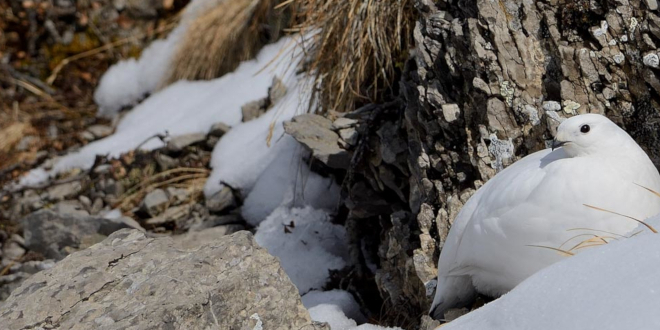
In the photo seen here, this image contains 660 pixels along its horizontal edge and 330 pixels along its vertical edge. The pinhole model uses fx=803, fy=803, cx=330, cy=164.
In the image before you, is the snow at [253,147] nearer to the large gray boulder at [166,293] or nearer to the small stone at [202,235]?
the small stone at [202,235]

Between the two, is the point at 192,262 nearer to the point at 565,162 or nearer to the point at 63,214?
the point at 565,162

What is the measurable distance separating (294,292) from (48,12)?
18.2 ft

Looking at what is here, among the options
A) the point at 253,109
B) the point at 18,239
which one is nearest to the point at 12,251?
the point at 18,239

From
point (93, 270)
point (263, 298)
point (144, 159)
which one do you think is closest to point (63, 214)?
point (144, 159)

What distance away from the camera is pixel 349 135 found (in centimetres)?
414

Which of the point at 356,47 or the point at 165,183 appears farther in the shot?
the point at 165,183

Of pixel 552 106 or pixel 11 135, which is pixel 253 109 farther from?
pixel 552 106

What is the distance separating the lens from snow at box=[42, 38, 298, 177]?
565cm

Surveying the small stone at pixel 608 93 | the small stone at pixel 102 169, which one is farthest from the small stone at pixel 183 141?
the small stone at pixel 608 93

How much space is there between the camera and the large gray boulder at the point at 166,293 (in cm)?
226

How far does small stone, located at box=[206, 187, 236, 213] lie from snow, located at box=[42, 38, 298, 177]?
738 millimetres

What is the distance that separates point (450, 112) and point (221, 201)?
2042 millimetres

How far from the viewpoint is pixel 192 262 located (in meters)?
2.45

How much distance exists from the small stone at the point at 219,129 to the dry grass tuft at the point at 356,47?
1.01 metres
